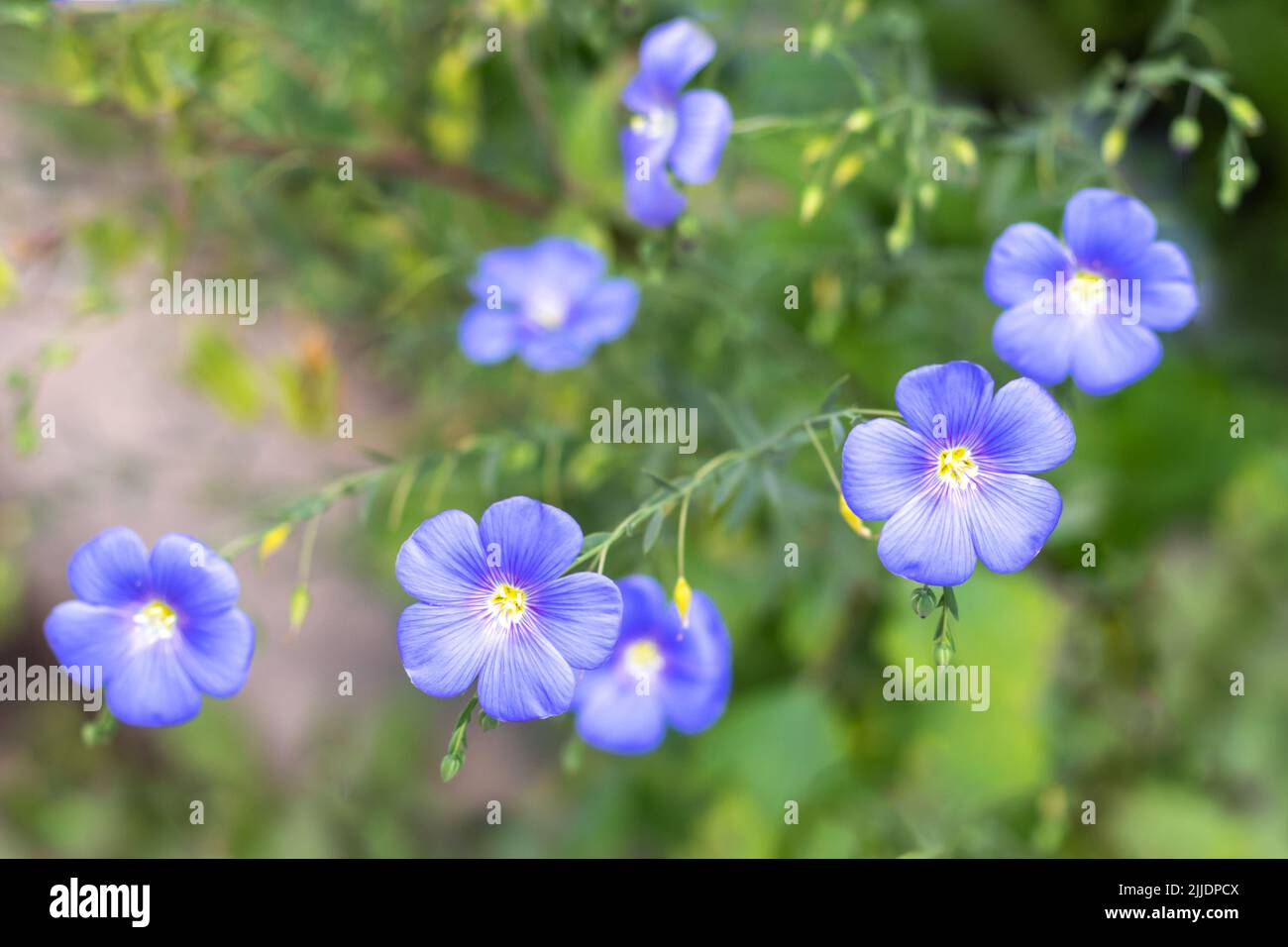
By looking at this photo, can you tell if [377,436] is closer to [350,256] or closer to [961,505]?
[350,256]

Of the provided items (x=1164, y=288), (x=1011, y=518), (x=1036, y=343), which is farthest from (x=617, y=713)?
(x=1164, y=288)

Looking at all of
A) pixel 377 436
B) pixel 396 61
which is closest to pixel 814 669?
pixel 377 436

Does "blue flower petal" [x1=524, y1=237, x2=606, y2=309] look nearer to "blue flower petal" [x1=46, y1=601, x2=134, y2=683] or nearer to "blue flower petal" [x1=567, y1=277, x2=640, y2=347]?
"blue flower petal" [x1=567, y1=277, x2=640, y2=347]

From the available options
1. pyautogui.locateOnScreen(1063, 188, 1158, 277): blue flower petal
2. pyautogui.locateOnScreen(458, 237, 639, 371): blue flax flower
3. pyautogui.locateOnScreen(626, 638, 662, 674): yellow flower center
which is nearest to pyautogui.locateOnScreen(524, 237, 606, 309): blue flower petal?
pyautogui.locateOnScreen(458, 237, 639, 371): blue flax flower

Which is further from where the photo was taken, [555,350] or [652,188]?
[555,350]

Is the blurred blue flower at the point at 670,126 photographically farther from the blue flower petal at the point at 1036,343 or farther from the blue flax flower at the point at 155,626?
the blue flax flower at the point at 155,626

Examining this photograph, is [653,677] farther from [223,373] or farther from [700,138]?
[223,373]
